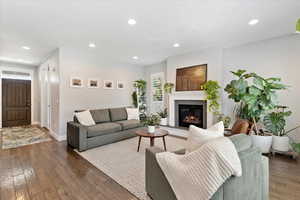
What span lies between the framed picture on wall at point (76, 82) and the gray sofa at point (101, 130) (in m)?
1.08

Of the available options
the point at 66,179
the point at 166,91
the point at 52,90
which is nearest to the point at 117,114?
the point at 166,91

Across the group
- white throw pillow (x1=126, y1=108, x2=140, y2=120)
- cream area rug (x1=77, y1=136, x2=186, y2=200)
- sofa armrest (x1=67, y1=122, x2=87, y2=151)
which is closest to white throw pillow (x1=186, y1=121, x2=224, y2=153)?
cream area rug (x1=77, y1=136, x2=186, y2=200)

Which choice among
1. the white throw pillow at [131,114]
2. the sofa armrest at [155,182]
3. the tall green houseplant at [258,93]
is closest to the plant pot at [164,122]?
the white throw pillow at [131,114]

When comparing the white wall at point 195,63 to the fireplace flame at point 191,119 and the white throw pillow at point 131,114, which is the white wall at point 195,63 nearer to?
the fireplace flame at point 191,119

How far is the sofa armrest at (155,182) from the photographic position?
147cm

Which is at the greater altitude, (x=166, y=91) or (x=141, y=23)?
(x=141, y=23)

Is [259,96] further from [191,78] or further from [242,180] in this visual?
[242,180]

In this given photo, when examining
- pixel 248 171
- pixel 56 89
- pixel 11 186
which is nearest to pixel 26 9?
pixel 56 89

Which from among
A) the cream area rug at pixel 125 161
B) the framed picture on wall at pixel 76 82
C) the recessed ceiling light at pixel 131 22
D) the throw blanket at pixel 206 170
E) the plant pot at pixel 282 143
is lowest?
the cream area rug at pixel 125 161

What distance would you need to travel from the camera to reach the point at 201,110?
15.3 feet

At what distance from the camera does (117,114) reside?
4.77 m

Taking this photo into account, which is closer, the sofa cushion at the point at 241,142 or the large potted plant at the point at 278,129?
the sofa cushion at the point at 241,142

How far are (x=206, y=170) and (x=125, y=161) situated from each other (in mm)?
2058

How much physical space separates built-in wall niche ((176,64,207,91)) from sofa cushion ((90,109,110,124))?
8.57ft
